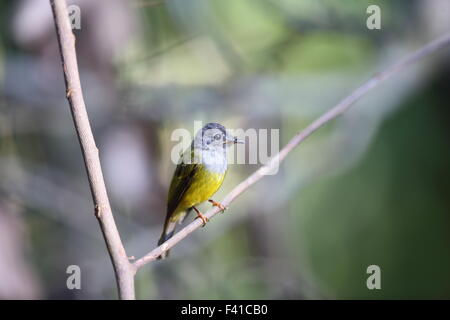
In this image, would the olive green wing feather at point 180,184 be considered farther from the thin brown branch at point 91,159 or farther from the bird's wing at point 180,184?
A: the thin brown branch at point 91,159

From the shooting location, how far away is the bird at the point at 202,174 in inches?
134

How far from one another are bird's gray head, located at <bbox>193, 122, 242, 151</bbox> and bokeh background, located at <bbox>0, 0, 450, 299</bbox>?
4.39 feet

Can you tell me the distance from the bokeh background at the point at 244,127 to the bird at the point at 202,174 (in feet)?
4.34

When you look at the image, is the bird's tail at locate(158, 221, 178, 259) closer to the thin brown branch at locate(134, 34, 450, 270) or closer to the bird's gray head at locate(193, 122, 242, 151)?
the bird's gray head at locate(193, 122, 242, 151)

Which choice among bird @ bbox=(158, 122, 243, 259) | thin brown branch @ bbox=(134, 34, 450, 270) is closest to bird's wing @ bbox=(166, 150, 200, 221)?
bird @ bbox=(158, 122, 243, 259)

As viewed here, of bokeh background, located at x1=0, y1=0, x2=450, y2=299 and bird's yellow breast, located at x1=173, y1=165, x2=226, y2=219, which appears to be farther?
bokeh background, located at x1=0, y1=0, x2=450, y2=299

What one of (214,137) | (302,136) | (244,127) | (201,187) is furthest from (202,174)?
(244,127)

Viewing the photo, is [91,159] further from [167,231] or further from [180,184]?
[167,231]

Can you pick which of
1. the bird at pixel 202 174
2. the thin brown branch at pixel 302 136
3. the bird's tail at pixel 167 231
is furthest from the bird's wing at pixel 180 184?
the thin brown branch at pixel 302 136

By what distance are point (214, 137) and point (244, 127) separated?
2115 millimetres

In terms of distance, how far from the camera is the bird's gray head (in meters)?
3.45

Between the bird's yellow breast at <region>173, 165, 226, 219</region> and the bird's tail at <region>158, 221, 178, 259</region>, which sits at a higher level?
the bird's yellow breast at <region>173, 165, 226, 219</region>
